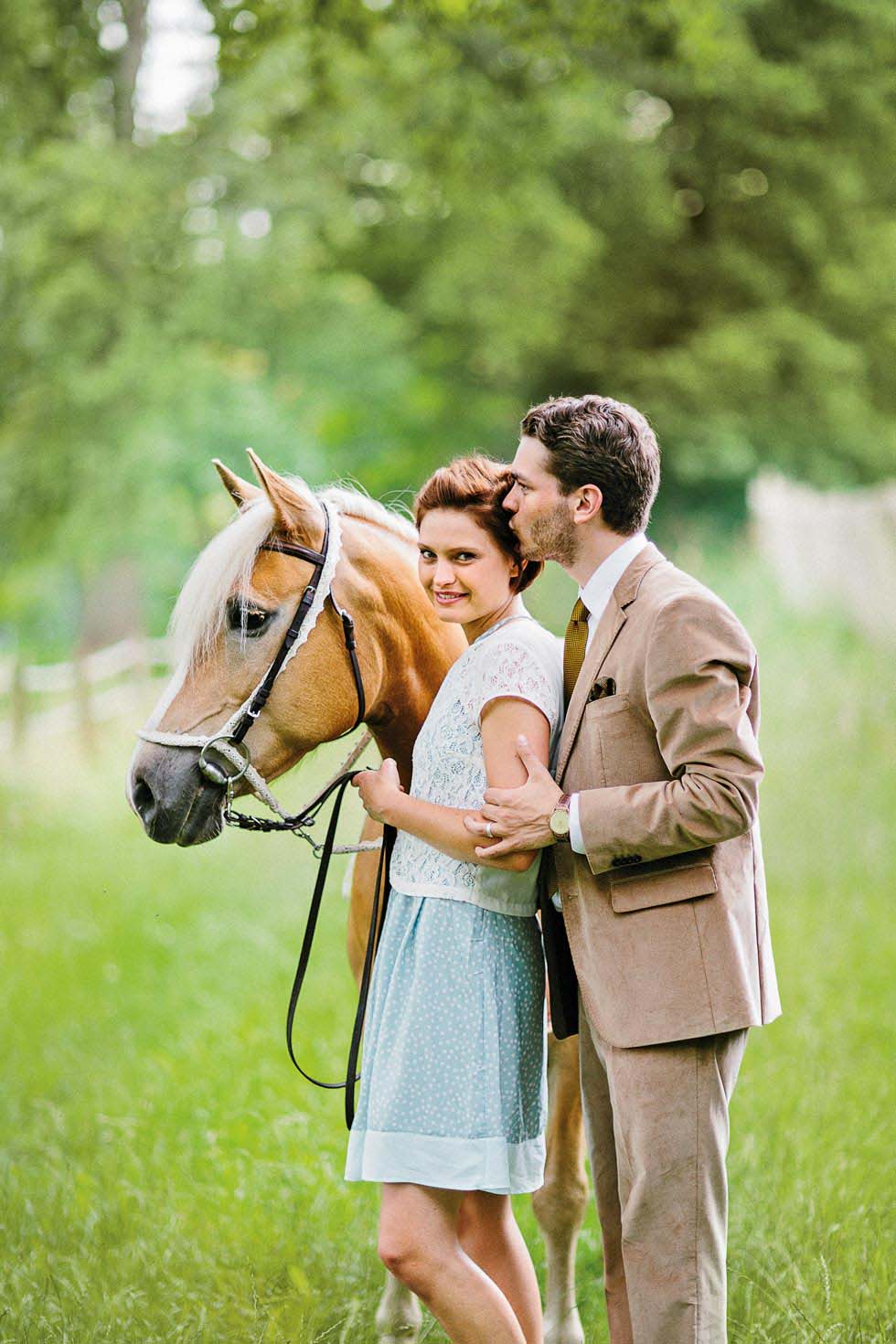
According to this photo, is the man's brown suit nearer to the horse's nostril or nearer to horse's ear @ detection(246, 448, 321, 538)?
horse's ear @ detection(246, 448, 321, 538)

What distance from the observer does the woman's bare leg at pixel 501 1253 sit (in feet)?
9.45

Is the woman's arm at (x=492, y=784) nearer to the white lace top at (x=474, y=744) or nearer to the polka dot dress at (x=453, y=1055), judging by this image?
the white lace top at (x=474, y=744)

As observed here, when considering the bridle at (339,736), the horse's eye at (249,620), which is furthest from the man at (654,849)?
the horse's eye at (249,620)

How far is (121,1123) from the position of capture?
5.34 meters

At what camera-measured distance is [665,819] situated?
2.49 metres

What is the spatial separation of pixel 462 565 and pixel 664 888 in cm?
80

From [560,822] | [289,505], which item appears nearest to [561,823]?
[560,822]

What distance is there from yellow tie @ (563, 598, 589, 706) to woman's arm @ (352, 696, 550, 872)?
6.9 inches

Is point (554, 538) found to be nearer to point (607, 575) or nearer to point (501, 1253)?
point (607, 575)

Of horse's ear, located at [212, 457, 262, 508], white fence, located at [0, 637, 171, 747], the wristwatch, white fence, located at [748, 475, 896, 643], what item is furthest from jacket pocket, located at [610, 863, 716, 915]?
white fence, located at [0, 637, 171, 747]

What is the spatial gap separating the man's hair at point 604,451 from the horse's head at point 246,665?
636 millimetres

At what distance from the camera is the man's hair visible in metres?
2.69

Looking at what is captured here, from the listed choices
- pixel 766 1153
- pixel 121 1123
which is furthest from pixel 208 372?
pixel 766 1153

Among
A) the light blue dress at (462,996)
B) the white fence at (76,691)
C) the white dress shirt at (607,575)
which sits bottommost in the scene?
the white fence at (76,691)
